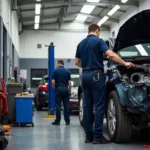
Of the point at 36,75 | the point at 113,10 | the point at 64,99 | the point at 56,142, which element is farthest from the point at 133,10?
the point at 56,142

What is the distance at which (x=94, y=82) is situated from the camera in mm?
5844

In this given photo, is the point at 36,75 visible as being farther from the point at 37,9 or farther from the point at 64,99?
the point at 64,99

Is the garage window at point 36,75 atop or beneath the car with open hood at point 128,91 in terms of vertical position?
atop

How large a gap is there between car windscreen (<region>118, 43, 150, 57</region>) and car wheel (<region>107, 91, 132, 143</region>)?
1.00 meters

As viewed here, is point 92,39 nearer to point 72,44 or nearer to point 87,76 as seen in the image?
point 87,76

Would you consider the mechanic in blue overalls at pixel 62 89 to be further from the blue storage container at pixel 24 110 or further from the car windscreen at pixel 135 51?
the car windscreen at pixel 135 51

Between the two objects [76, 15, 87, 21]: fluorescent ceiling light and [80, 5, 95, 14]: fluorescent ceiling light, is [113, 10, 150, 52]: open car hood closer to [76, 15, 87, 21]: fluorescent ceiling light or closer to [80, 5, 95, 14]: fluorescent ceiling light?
[80, 5, 95, 14]: fluorescent ceiling light

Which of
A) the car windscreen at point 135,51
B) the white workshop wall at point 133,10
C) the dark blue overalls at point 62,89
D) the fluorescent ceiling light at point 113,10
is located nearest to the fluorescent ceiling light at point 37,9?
the fluorescent ceiling light at point 113,10

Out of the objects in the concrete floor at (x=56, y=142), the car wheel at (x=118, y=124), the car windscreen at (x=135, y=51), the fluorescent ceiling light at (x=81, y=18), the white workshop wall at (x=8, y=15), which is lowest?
the concrete floor at (x=56, y=142)

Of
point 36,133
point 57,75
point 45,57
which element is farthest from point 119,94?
point 45,57

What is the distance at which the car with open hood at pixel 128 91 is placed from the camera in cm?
552

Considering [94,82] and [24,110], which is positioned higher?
[94,82]

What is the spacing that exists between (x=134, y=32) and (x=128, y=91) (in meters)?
1.63

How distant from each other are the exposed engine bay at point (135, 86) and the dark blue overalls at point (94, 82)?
312mm
